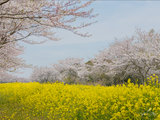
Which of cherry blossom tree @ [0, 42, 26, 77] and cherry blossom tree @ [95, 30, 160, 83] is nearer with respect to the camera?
cherry blossom tree @ [0, 42, 26, 77]

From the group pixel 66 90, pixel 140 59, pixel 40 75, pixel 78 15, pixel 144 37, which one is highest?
pixel 78 15

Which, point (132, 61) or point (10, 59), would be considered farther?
point (132, 61)

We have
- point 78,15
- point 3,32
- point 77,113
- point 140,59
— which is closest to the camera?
point 78,15

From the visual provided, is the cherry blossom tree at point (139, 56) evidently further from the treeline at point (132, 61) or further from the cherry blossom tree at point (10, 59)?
the cherry blossom tree at point (10, 59)

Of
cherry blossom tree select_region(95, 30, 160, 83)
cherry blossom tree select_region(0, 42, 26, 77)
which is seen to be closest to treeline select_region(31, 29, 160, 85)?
cherry blossom tree select_region(95, 30, 160, 83)

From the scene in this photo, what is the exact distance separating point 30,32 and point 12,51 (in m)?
3.24

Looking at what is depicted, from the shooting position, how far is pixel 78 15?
6.16 m

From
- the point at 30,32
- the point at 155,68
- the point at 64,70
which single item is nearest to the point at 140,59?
the point at 155,68

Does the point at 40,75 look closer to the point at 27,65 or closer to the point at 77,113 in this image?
the point at 27,65

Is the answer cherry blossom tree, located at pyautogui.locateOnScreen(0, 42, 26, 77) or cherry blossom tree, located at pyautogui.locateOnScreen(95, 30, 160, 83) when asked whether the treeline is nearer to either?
cherry blossom tree, located at pyautogui.locateOnScreen(95, 30, 160, 83)

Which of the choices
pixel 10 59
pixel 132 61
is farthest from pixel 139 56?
pixel 10 59

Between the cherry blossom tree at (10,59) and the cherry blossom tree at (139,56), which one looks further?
the cherry blossom tree at (139,56)

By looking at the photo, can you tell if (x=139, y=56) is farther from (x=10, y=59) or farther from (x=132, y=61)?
(x=10, y=59)

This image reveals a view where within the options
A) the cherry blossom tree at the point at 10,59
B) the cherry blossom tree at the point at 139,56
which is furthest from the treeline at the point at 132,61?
the cherry blossom tree at the point at 10,59
